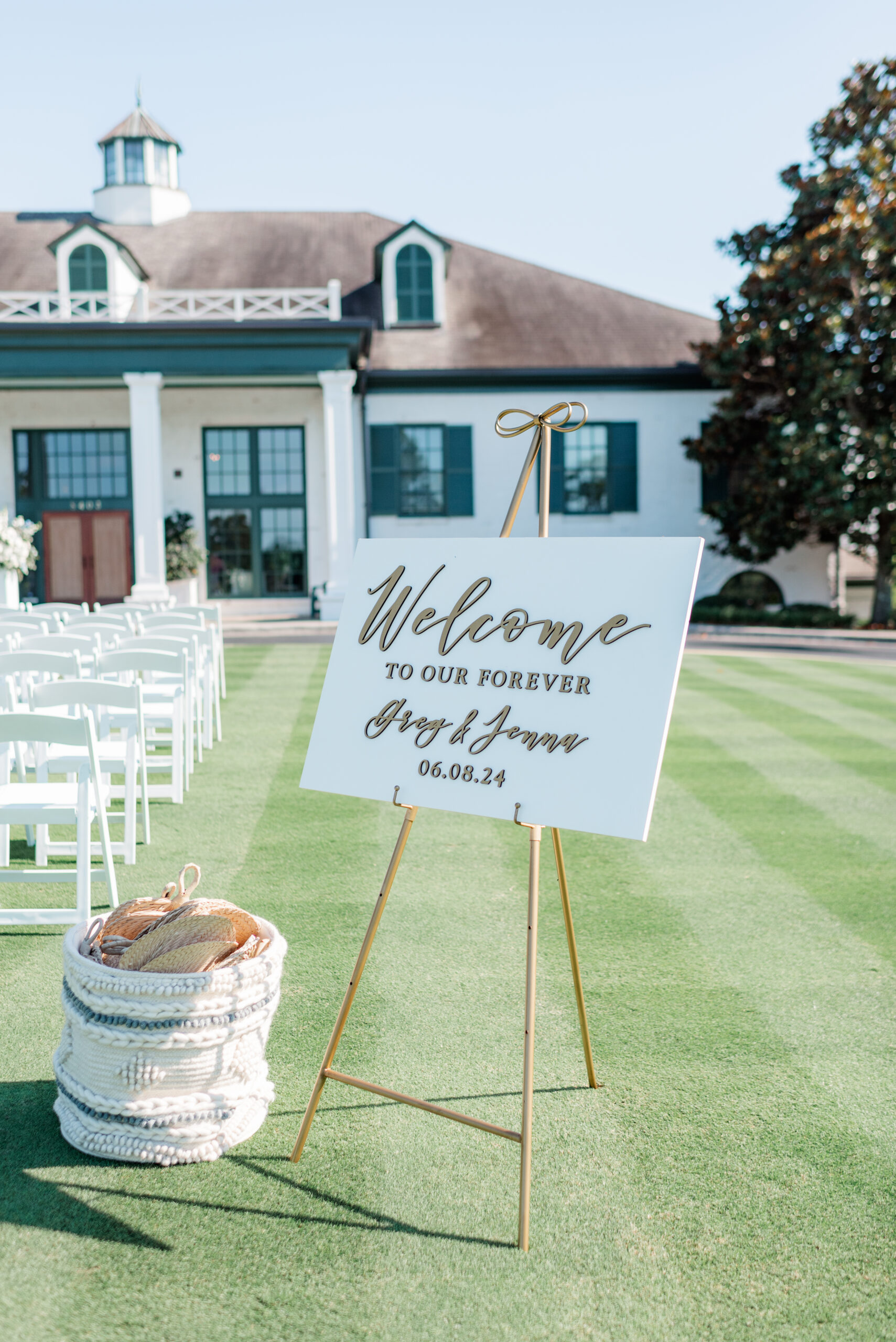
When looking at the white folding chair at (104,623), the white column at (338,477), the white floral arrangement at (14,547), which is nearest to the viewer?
the white folding chair at (104,623)

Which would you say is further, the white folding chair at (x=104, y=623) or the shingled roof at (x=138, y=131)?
the shingled roof at (x=138, y=131)

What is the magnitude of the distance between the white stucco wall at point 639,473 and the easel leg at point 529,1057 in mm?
21870

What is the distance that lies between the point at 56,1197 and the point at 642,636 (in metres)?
2.13

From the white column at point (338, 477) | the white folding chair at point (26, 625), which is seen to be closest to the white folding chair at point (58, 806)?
the white folding chair at point (26, 625)

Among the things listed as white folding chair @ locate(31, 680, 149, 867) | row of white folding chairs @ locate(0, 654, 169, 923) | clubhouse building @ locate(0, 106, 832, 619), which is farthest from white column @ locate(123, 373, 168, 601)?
white folding chair @ locate(31, 680, 149, 867)

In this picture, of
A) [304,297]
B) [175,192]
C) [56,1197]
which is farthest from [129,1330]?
[175,192]

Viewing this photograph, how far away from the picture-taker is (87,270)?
77.8ft

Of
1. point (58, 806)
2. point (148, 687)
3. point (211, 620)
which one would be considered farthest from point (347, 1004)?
point (211, 620)

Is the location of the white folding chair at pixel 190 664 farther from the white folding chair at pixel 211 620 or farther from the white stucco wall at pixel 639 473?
the white stucco wall at pixel 639 473

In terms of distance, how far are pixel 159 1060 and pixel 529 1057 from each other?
1.04 metres

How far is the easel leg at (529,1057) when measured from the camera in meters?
2.71

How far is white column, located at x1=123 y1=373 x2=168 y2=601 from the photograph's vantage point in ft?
71.9

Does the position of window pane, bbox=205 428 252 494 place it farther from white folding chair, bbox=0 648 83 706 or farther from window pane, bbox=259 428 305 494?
white folding chair, bbox=0 648 83 706

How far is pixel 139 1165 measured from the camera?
10.1 feet
